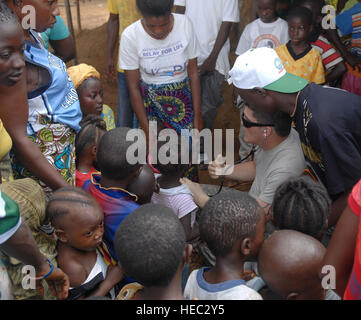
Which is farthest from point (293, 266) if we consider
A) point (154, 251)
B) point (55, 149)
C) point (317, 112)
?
point (55, 149)

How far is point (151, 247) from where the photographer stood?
1.32 m

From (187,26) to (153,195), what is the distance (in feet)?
5.28

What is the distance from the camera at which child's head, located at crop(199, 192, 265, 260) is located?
5.09 feet

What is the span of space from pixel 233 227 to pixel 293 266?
288mm

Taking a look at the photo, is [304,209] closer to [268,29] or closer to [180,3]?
[268,29]

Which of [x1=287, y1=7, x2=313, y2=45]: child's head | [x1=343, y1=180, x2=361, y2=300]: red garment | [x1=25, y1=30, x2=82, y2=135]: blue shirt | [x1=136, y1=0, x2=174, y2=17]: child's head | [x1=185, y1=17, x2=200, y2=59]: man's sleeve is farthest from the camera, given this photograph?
[x1=287, y1=7, x2=313, y2=45]: child's head

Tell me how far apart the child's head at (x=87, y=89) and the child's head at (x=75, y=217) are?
4.32 ft

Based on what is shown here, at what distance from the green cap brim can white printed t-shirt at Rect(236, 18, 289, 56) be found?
5.01 feet

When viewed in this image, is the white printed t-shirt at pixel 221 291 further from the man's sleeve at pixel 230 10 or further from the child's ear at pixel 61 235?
the man's sleeve at pixel 230 10

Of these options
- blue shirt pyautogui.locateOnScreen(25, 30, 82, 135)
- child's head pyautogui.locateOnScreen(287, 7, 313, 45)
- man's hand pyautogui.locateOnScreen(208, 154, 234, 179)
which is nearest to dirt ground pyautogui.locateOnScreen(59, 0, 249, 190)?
man's hand pyautogui.locateOnScreen(208, 154, 234, 179)

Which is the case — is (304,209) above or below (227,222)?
below

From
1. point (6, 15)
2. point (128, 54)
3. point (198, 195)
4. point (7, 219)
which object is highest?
point (6, 15)

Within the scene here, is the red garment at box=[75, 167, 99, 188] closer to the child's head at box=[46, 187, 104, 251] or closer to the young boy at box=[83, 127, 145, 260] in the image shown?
the young boy at box=[83, 127, 145, 260]

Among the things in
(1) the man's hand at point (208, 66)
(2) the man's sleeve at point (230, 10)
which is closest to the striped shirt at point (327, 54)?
(2) the man's sleeve at point (230, 10)
